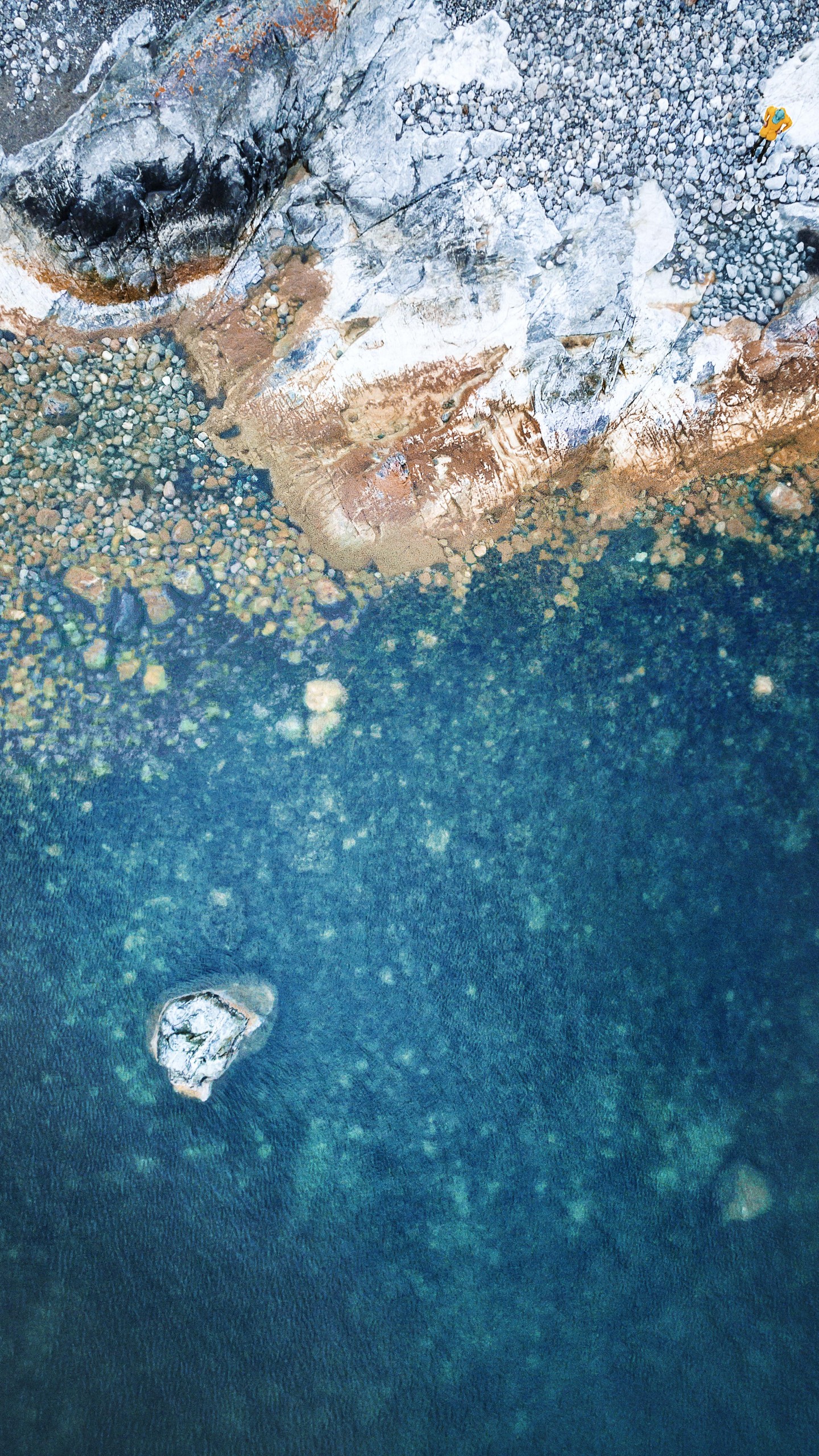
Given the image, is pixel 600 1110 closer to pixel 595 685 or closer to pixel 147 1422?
pixel 595 685

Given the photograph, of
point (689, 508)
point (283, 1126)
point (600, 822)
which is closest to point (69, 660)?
point (283, 1126)

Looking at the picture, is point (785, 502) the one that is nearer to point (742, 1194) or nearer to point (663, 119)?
point (663, 119)

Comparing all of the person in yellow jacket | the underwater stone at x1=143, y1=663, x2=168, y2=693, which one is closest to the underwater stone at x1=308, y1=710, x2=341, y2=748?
the underwater stone at x1=143, y1=663, x2=168, y2=693

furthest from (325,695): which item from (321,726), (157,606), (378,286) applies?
(378,286)

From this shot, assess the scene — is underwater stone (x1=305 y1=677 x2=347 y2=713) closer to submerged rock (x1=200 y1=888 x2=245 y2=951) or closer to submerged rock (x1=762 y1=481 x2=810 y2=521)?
submerged rock (x1=200 y1=888 x2=245 y2=951)

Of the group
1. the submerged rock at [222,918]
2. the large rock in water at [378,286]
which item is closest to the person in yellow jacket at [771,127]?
the large rock in water at [378,286]

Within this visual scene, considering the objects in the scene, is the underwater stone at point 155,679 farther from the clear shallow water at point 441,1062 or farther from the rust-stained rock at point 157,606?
the clear shallow water at point 441,1062
